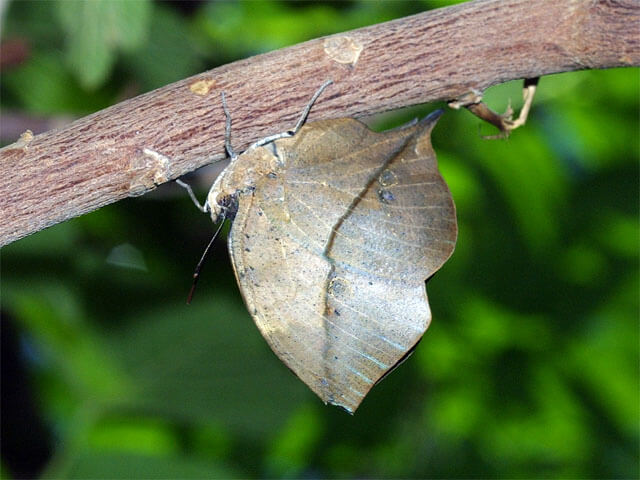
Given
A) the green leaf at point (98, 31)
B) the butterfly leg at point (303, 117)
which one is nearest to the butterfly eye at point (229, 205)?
the butterfly leg at point (303, 117)

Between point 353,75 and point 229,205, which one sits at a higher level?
point 353,75

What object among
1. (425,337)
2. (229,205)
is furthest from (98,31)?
(425,337)

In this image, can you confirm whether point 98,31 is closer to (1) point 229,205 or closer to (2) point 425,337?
(1) point 229,205

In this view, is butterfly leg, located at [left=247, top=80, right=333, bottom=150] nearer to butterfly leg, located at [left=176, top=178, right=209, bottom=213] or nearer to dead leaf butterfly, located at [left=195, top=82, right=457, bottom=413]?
dead leaf butterfly, located at [left=195, top=82, right=457, bottom=413]

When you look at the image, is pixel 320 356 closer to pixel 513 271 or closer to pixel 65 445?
pixel 513 271

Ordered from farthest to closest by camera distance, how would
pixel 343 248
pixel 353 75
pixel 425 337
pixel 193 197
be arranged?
pixel 425 337
pixel 193 197
pixel 343 248
pixel 353 75

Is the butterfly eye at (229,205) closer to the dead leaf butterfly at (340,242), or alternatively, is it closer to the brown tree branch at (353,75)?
A: the dead leaf butterfly at (340,242)
